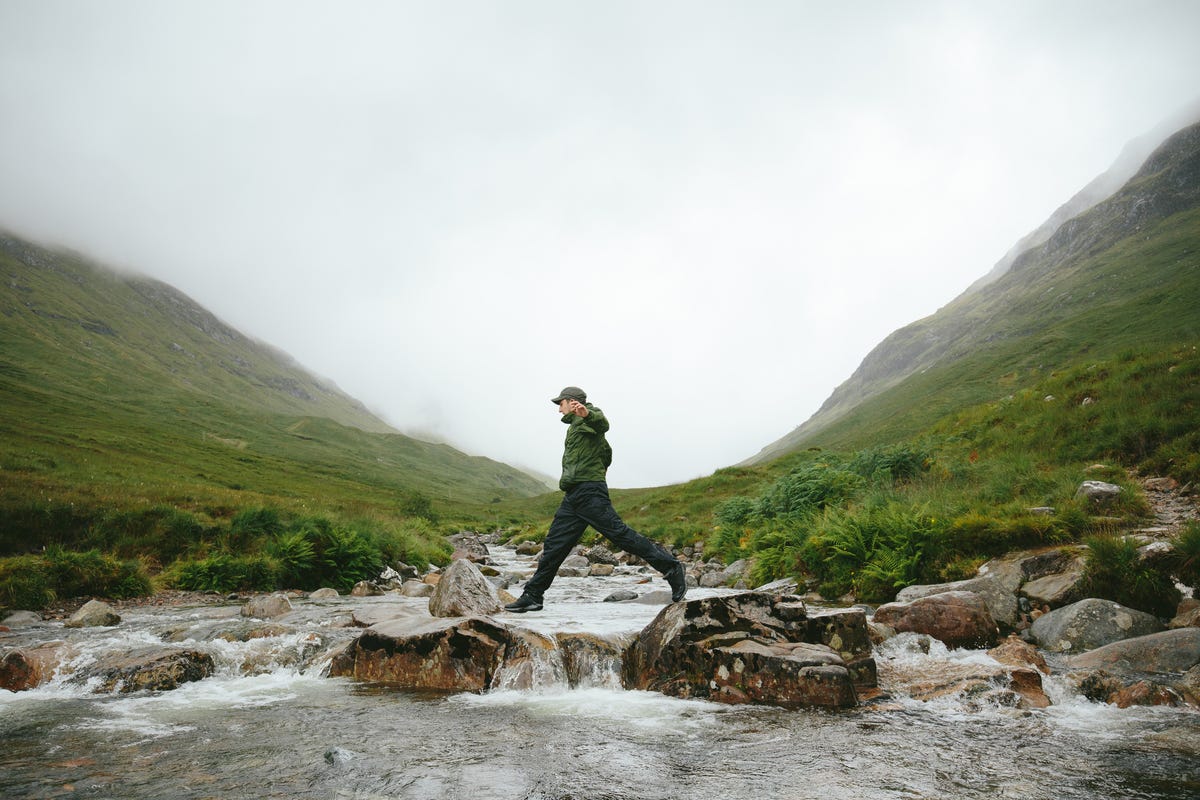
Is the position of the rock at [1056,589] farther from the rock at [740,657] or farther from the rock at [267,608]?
the rock at [267,608]

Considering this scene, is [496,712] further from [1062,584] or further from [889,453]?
[889,453]

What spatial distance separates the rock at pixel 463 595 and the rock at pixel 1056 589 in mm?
8800

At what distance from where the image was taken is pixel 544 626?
9.16 metres

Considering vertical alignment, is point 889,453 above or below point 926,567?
above

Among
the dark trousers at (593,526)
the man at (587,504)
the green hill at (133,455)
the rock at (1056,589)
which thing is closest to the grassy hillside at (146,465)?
the green hill at (133,455)

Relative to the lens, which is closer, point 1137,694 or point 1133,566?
point 1137,694

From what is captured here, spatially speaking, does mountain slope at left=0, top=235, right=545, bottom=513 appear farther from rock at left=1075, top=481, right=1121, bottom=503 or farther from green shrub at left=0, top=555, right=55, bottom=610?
rock at left=1075, top=481, right=1121, bottom=503

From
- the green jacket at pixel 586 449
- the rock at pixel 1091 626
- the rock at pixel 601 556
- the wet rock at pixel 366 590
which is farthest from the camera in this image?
the rock at pixel 601 556

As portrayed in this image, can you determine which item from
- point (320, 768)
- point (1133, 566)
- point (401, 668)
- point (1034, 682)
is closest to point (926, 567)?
point (1133, 566)

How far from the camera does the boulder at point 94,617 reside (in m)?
11.1

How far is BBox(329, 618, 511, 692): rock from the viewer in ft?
24.5

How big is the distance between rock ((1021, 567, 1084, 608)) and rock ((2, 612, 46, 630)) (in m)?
17.5

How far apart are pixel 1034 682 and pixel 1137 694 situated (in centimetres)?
82

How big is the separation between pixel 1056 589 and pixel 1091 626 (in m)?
1.32
